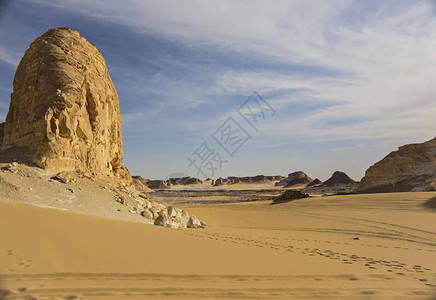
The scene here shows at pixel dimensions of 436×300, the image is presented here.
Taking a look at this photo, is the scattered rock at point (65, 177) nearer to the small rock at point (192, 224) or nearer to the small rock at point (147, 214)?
the small rock at point (147, 214)

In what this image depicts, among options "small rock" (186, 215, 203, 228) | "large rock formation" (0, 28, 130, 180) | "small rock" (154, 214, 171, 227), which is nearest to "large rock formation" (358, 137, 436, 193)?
"small rock" (186, 215, 203, 228)

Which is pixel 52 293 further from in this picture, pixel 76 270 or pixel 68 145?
pixel 68 145

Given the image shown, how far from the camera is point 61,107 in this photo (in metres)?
9.49

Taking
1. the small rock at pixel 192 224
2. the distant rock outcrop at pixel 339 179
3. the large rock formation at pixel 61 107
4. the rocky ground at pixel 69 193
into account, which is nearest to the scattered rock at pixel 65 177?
the rocky ground at pixel 69 193

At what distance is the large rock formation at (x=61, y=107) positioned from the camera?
9172 millimetres

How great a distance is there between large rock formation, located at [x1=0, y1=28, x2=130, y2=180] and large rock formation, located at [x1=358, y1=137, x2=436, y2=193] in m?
23.3

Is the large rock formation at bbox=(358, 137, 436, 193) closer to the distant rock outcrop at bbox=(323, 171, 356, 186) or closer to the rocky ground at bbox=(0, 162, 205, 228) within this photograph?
the rocky ground at bbox=(0, 162, 205, 228)

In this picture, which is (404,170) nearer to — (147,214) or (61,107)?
(147,214)

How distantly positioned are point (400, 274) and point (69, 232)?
5.75m

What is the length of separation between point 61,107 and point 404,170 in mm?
28061

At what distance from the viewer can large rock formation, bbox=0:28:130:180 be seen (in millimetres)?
9172

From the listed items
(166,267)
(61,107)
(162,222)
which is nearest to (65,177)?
(61,107)

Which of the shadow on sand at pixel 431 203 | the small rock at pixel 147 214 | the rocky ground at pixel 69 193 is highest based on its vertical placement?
the rocky ground at pixel 69 193

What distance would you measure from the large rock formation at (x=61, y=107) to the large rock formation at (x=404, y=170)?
76.6ft
